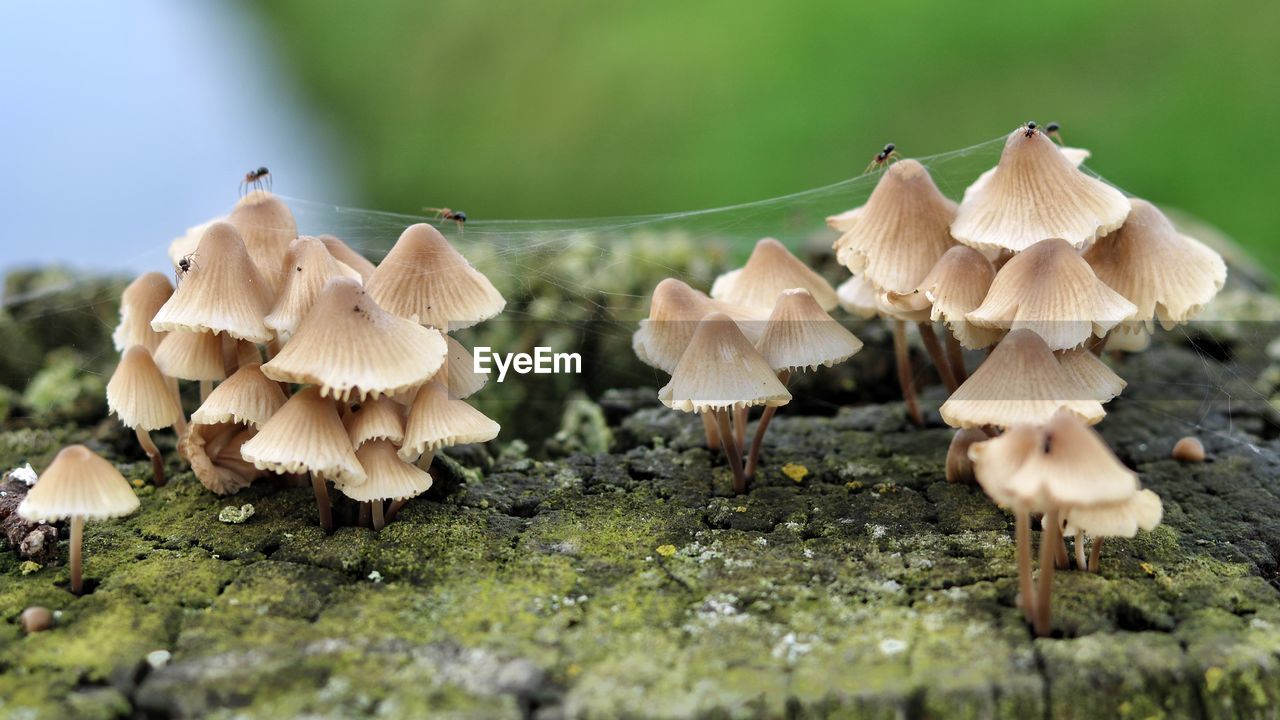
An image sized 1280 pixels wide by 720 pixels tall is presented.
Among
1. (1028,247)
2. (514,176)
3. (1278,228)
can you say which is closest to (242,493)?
(1028,247)

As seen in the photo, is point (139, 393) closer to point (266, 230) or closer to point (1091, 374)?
point (266, 230)

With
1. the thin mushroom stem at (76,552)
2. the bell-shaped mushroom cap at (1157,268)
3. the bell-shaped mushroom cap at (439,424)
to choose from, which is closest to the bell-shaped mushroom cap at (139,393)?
the thin mushroom stem at (76,552)

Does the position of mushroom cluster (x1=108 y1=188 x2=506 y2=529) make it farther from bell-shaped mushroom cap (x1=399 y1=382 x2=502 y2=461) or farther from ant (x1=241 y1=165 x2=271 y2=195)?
ant (x1=241 y1=165 x2=271 y2=195)

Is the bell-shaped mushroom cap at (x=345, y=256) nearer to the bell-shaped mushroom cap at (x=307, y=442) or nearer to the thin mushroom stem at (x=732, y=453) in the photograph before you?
the bell-shaped mushroom cap at (x=307, y=442)

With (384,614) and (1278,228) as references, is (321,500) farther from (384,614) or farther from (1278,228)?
(1278,228)

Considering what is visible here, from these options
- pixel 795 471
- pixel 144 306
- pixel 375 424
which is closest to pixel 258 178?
pixel 144 306

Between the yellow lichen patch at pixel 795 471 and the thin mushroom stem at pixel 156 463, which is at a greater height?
the thin mushroom stem at pixel 156 463

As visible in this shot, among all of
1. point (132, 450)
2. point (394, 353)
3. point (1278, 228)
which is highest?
point (1278, 228)
